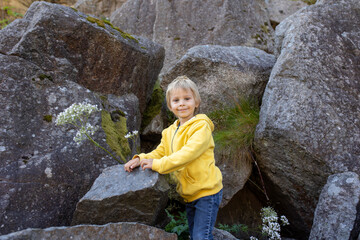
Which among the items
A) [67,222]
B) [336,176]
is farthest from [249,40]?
[67,222]

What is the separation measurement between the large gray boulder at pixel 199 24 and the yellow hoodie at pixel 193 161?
5.12 m

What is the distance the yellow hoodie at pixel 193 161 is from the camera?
111 inches

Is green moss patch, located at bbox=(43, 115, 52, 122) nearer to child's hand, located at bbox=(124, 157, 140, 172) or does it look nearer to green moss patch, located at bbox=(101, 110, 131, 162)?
green moss patch, located at bbox=(101, 110, 131, 162)

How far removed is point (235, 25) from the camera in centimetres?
821

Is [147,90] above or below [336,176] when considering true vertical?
above

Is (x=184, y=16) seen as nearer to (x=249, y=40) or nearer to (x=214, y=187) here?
(x=249, y=40)

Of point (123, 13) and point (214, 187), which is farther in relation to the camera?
point (123, 13)

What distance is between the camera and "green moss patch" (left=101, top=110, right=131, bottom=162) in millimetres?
3927

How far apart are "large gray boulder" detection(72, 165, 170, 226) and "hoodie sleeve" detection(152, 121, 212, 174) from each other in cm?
12

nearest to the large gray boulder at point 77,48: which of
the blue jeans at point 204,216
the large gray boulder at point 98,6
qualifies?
the blue jeans at point 204,216

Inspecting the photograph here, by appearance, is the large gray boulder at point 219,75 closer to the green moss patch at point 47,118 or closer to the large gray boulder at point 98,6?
the green moss patch at point 47,118

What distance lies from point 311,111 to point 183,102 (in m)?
2.01

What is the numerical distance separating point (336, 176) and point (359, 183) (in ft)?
0.87

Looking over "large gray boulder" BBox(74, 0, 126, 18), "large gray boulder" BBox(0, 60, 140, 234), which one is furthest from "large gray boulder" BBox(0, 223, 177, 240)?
"large gray boulder" BBox(74, 0, 126, 18)
